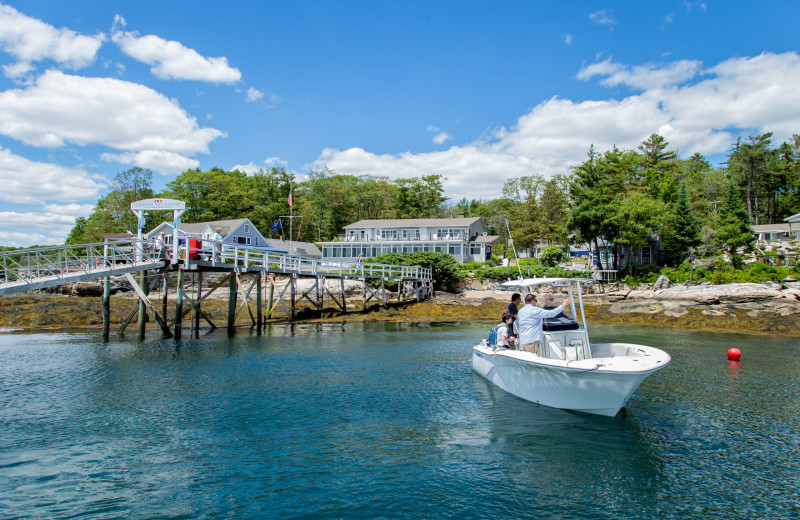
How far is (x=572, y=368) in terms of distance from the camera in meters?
10.5

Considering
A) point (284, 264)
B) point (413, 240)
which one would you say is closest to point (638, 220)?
point (413, 240)

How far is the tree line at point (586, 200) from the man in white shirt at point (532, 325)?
35.9 metres

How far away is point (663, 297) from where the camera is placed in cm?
3500

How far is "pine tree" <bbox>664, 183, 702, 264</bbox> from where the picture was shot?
46253mm

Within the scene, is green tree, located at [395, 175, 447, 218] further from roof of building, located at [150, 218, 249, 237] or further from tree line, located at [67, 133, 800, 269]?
roof of building, located at [150, 218, 249, 237]

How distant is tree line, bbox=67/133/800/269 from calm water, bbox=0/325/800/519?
109 ft

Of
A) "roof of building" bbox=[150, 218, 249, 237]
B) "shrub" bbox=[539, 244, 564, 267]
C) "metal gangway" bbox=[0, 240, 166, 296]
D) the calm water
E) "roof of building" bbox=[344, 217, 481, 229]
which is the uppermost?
"roof of building" bbox=[344, 217, 481, 229]

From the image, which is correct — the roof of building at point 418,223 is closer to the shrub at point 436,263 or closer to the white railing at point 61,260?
the shrub at point 436,263

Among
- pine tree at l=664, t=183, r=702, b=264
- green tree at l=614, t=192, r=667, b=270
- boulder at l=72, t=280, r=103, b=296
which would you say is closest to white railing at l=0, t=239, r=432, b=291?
boulder at l=72, t=280, r=103, b=296

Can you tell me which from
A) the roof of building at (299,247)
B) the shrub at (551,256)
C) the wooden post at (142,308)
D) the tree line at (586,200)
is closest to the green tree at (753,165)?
the tree line at (586,200)

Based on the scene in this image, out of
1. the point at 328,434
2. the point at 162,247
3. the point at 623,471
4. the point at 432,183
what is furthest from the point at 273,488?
the point at 432,183

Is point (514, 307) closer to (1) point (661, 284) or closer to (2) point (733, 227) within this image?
(1) point (661, 284)

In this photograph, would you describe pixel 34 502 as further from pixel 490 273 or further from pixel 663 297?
pixel 490 273

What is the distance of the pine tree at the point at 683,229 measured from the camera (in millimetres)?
46253
